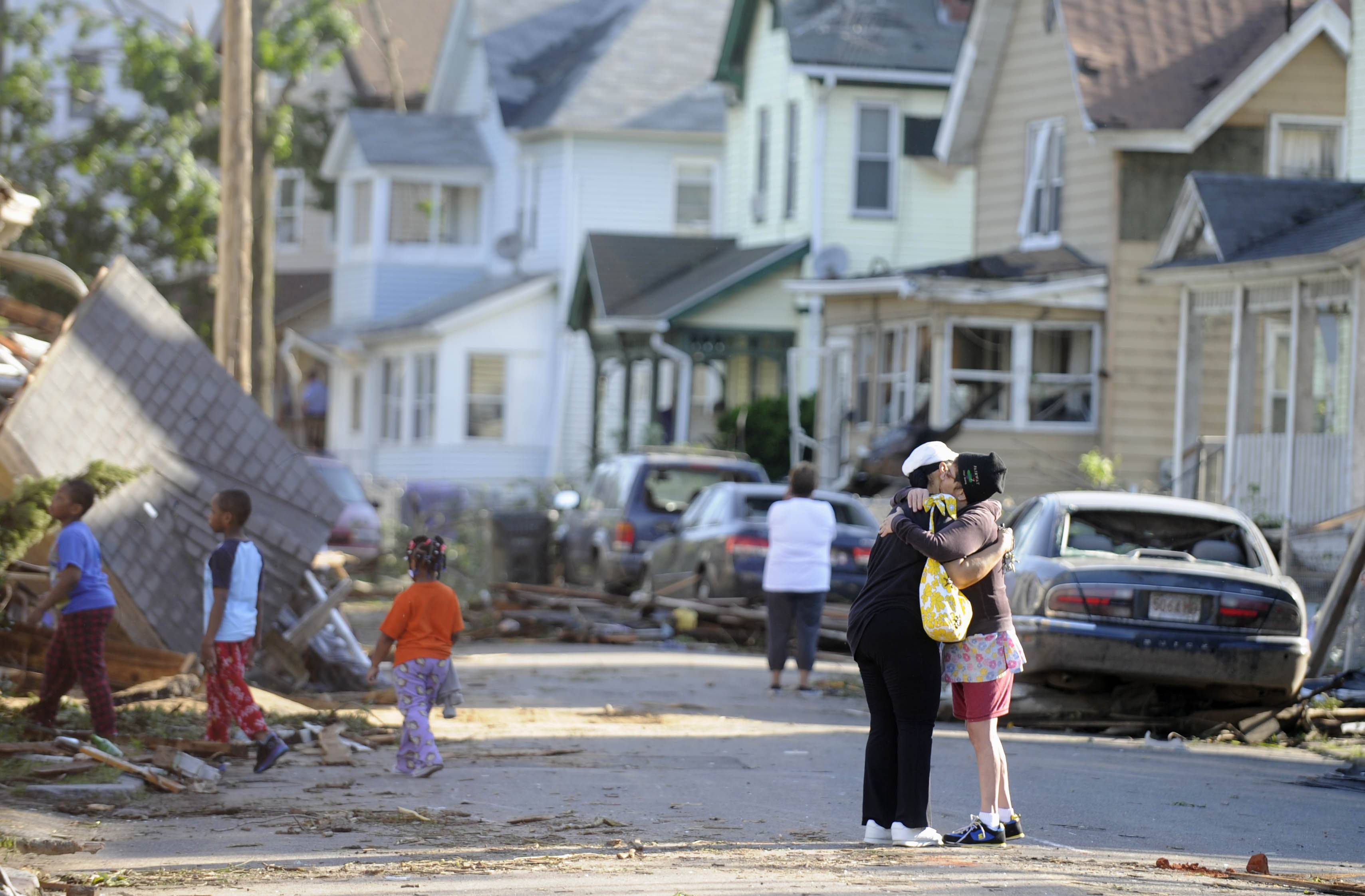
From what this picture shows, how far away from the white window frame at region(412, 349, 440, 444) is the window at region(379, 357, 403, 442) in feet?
2.22

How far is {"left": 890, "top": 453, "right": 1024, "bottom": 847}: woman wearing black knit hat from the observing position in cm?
800

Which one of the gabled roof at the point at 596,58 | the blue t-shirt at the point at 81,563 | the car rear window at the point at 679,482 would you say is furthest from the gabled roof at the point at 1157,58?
the blue t-shirt at the point at 81,563

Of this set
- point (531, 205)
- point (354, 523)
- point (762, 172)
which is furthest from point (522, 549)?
point (531, 205)

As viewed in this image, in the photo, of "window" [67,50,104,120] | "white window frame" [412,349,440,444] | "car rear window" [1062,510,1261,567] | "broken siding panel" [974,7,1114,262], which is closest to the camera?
"car rear window" [1062,510,1261,567]

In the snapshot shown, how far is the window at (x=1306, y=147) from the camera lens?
25328mm

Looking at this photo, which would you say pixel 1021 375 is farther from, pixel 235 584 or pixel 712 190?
pixel 235 584

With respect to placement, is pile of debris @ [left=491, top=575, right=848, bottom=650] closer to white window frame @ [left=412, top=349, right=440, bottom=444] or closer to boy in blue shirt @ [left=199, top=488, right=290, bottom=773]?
boy in blue shirt @ [left=199, top=488, right=290, bottom=773]

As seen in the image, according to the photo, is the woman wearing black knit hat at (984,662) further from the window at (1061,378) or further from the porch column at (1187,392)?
the window at (1061,378)

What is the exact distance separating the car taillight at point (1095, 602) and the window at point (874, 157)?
20324 millimetres

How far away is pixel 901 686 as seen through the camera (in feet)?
26.0

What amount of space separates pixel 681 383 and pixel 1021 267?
26.9 ft

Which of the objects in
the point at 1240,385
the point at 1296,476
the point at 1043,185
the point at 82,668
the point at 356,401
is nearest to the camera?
the point at 82,668

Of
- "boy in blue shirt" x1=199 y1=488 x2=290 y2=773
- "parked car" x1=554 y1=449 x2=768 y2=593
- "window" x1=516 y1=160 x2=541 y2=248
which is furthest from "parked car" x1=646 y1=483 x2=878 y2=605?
"window" x1=516 y1=160 x2=541 y2=248

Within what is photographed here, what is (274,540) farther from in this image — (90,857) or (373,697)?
(90,857)
